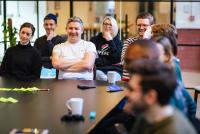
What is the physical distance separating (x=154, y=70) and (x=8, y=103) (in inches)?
56.1

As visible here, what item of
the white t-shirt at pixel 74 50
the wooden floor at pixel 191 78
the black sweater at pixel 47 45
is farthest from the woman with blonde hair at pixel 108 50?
the wooden floor at pixel 191 78

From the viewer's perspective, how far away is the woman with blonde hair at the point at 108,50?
4.68m

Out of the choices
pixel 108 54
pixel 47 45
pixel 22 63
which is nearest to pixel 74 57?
pixel 22 63

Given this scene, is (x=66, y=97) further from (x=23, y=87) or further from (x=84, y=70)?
(x=84, y=70)

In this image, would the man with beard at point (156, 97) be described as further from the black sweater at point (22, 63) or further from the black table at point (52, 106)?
the black sweater at point (22, 63)

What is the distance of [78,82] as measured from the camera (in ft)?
11.1

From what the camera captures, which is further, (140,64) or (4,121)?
(4,121)

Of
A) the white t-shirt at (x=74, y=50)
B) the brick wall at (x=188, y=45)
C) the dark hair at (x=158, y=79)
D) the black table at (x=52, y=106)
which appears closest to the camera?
the dark hair at (x=158, y=79)

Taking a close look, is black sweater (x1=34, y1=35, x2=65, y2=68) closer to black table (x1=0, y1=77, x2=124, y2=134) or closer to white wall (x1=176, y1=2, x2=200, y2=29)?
black table (x1=0, y1=77, x2=124, y2=134)

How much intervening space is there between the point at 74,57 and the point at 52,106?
1375 mm

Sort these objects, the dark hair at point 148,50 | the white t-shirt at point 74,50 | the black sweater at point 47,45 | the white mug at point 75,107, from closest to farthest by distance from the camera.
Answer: the dark hair at point 148,50
the white mug at point 75,107
the white t-shirt at point 74,50
the black sweater at point 47,45

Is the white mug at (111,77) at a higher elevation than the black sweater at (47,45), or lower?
lower

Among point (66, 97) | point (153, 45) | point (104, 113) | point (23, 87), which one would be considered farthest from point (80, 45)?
point (153, 45)

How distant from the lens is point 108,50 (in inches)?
186
